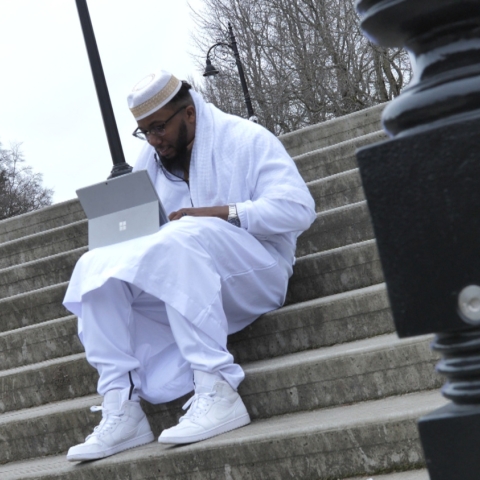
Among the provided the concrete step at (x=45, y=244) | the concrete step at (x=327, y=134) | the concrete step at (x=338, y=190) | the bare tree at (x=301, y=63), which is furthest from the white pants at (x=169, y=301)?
the bare tree at (x=301, y=63)

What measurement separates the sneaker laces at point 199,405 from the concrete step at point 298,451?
105 mm

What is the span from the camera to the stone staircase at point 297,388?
100 inches

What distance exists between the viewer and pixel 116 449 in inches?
119

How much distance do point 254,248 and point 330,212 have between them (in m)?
0.97

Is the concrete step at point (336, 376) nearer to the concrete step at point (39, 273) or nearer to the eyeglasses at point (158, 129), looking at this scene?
the eyeglasses at point (158, 129)

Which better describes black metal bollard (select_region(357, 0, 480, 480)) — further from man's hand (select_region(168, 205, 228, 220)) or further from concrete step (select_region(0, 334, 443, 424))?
man's hand (select_region(168, 205, 228, 220))

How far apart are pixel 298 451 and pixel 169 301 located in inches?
27.9

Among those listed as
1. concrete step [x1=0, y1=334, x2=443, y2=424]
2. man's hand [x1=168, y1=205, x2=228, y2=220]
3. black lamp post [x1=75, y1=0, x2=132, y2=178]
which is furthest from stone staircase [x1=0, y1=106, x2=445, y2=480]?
black lamp post [x1=75, y1=0, x2=132, y2=178]

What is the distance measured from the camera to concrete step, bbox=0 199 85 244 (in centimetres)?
671

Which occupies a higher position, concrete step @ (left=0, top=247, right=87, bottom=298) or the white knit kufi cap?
the white knit kufi cap

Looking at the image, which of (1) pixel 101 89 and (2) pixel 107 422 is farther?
(1) pixel 101 89

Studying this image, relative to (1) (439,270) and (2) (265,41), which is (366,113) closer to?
(1) (439,270)

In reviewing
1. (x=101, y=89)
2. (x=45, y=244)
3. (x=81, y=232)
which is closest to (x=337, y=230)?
(x=81, y=232)

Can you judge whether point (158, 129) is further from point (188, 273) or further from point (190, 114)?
point (188, 273)
